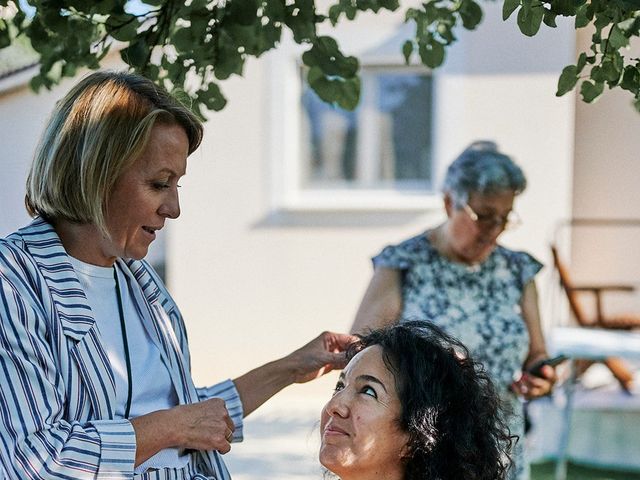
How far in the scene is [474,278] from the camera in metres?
3.45

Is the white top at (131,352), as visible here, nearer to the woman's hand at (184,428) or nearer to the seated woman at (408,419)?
the woman's hand at (184,428)

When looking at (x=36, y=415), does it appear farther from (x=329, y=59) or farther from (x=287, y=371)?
(x=329, y=59)

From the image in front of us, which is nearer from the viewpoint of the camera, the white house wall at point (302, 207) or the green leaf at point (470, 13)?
the green leaf at point (470, 13)

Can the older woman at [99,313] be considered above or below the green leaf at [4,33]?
below

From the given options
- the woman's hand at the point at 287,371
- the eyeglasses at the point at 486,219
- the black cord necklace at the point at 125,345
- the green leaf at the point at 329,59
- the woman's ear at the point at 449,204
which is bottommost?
the woman's hand at the point at 287,371

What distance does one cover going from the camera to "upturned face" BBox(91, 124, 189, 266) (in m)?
1.94

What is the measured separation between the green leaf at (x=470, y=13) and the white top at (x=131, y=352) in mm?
1336

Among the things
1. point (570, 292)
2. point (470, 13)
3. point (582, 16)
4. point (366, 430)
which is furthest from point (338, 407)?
point (570, 292)

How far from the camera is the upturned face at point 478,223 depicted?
3.34m

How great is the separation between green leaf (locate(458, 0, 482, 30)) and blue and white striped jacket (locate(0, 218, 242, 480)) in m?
1.46

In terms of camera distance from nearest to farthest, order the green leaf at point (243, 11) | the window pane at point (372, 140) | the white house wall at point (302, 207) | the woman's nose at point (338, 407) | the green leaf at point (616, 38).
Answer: the woman's nose at point (338, 407) → the green leaf at point (616, 38) → the green leaf at point (243, 11) → the white house wall at point (302, 207) → the window pane at point (372, 140)

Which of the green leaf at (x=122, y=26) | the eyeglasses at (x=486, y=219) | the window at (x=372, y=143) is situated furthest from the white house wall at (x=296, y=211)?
the green leaf at (x=122, y=26)

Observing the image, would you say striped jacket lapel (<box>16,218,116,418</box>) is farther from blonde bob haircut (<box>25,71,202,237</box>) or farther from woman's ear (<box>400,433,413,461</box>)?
woman's ear (<box>400,433,413,461</box>)

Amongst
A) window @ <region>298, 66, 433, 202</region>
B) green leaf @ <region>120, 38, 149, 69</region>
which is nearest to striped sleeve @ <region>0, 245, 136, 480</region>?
green leaf @ <region>120, 38, 149, 69</region>
